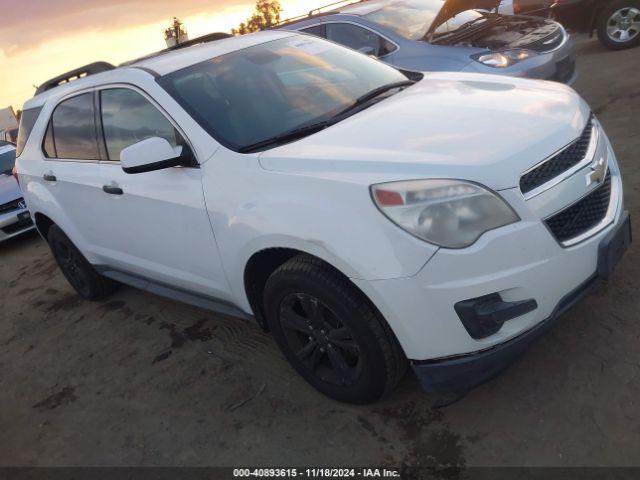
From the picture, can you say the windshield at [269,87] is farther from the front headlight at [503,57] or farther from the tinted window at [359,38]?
the tinted window at [359,38]

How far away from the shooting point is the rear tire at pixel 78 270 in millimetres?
4836

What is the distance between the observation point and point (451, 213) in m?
2.31

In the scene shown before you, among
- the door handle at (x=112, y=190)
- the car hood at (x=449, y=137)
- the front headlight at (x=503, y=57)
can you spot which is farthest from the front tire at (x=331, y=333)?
the front headlight at (x=503, y=57)

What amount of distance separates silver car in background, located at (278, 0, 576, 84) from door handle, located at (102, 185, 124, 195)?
350 centimetres

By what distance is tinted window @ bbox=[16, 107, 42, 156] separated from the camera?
15.7ft

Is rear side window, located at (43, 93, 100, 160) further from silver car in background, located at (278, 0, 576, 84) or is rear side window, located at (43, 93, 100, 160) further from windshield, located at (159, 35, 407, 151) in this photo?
silver car in background, located at (278, 0, 576, 84)

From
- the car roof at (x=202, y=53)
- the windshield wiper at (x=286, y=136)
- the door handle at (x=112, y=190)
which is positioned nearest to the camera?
the windshield wiper at (x=286, y=136)

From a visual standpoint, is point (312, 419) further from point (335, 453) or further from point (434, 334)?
point (434, 334)

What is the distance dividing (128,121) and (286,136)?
1205mm

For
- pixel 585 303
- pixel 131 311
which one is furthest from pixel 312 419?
pixel 131 311

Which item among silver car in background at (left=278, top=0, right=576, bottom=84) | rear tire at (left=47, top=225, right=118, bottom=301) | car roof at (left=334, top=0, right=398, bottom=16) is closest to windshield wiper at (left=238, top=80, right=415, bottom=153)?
rear tire at (left=47, top=225, right=118, bottom=301)

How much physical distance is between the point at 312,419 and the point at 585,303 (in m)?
1.62

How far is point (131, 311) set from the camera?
4.76 meters

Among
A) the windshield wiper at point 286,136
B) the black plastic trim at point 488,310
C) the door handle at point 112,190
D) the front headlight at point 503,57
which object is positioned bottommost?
the black plastic trim at point 488,310
